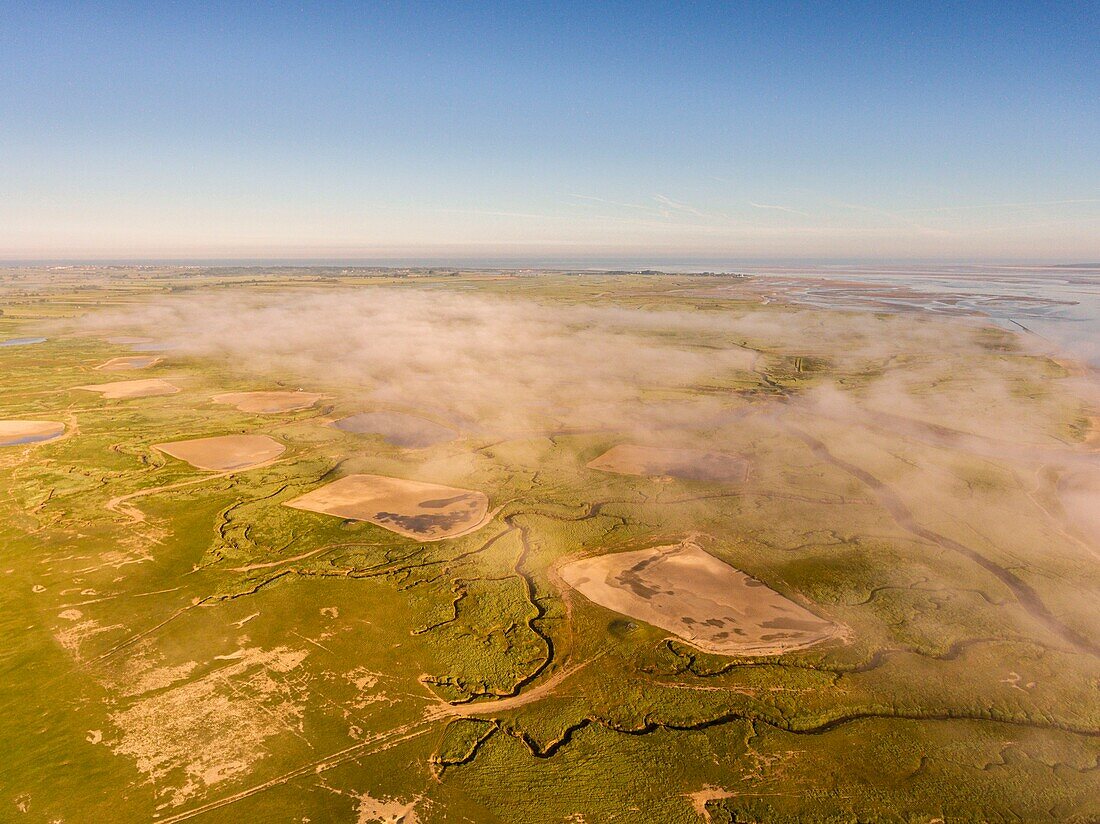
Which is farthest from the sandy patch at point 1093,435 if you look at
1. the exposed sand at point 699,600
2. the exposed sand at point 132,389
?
the exposed sand at point 132,389

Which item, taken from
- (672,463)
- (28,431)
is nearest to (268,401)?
(28,431)

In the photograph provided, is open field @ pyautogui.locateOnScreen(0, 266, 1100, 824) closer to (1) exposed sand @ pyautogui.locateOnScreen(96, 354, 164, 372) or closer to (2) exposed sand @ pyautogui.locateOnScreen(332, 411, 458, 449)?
(2) exposed sand @ pyautogui.locateOnScreen(332, 411, 458, 449)

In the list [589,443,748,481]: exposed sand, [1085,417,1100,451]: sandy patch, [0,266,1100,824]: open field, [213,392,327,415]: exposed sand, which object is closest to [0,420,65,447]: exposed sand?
[0,266,1100,824]: open field

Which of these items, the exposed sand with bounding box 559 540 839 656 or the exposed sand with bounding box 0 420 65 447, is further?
the exposed sand with bounding box 0 420 65 447

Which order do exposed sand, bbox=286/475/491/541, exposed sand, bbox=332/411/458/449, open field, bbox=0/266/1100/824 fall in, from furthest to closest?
1. exposed sand, bbox=332/411/458/449
2. exposed sand, bbox=286/475/491/541
3. open field, bbox=0/266/1100/824

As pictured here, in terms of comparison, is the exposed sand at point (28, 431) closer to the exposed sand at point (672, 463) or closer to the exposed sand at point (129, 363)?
the exposed sand at point (129, 363)

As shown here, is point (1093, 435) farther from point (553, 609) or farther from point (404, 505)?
point (404, 505)

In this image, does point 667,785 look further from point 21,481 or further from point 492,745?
point 21,481
